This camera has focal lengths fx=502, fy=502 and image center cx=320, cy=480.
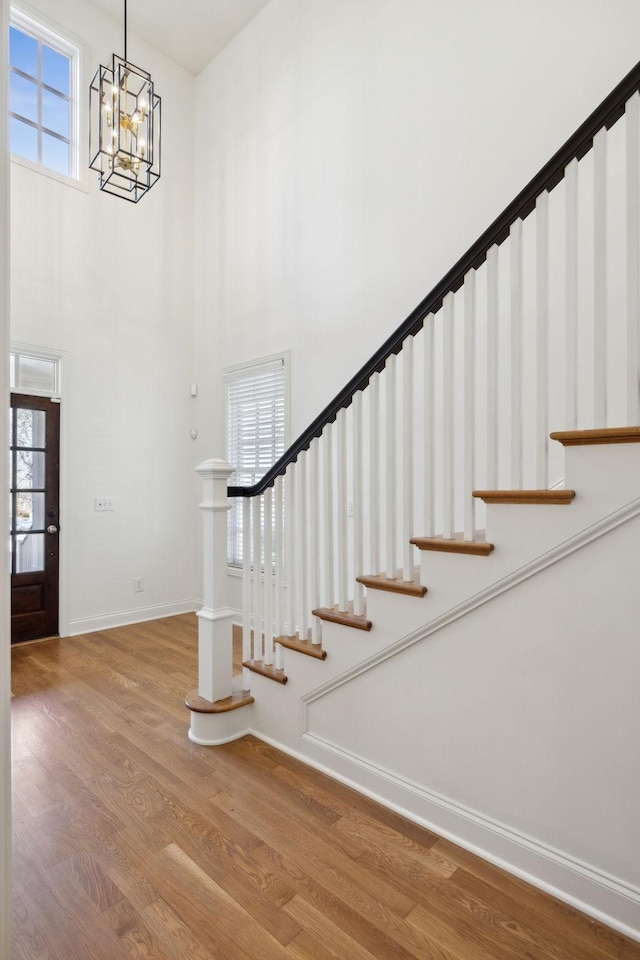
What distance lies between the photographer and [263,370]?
4.57m

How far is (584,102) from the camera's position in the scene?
8.64 feet

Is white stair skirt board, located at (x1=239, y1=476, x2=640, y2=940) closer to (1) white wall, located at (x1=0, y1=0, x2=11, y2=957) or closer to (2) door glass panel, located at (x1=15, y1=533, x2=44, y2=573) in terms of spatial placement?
Result: (1) white wall, located at (x1=0, y1=0, x2=11, y2=957)

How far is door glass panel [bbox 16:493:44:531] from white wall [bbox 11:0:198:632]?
0.19 meters

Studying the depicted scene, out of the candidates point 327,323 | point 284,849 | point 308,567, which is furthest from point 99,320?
point 284,849

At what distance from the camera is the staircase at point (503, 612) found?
1469mm

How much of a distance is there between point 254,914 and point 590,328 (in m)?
2.81

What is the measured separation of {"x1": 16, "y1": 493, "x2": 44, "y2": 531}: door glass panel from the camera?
4238 millimetres

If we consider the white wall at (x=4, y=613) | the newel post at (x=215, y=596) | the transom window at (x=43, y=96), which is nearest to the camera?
the white wall at (x=4, y=613)

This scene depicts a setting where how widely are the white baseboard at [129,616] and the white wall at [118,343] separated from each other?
0.04 feet

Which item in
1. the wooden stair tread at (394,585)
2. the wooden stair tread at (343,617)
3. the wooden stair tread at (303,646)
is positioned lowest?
the wooden stair tread at (303,646)

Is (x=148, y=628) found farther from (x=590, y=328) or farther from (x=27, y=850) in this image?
(x=590, y=328)

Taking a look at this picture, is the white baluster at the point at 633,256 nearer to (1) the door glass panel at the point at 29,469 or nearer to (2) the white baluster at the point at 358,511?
(2) the white baluster at the point at 358,511

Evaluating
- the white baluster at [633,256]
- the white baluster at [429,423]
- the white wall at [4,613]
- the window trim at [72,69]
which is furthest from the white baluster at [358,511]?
the window trim at [72,69]

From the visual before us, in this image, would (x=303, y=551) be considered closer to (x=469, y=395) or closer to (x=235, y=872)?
(x=469, y=395)
